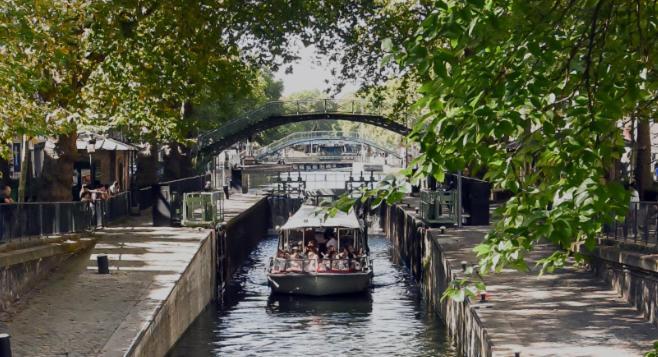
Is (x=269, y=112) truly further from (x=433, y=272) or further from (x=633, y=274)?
(x=633, y=274)

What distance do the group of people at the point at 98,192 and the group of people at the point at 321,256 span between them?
689 centimetres

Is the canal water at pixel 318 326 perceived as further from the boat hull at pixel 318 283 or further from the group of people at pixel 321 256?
the group of people at pixel 321 256

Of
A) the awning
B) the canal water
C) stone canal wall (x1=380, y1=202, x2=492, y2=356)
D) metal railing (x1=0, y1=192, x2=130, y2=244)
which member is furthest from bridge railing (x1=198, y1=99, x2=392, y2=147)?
metal railing (x1=0, y1=192, x2=130, y2=244)

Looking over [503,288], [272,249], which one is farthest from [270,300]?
[272,249]

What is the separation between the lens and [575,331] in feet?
69.2

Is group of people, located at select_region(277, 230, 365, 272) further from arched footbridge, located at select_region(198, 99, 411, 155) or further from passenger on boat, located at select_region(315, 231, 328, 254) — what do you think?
arched footbridge, located at select_region(198, 99, 411, 155)

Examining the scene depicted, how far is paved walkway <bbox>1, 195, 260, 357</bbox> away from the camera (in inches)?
808

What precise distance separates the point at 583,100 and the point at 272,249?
4670 cm

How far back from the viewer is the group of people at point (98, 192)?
37.6 metres

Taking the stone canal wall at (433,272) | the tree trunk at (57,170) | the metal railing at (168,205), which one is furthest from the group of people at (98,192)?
the stone canal wall at (433,272)

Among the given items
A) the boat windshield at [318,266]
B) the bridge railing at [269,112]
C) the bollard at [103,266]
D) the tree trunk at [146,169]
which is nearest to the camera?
the bollard at [103,266]

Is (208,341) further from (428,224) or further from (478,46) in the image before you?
(478,46)

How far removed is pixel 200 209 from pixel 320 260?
18.1ft

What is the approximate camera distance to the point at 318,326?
30.5 meters
